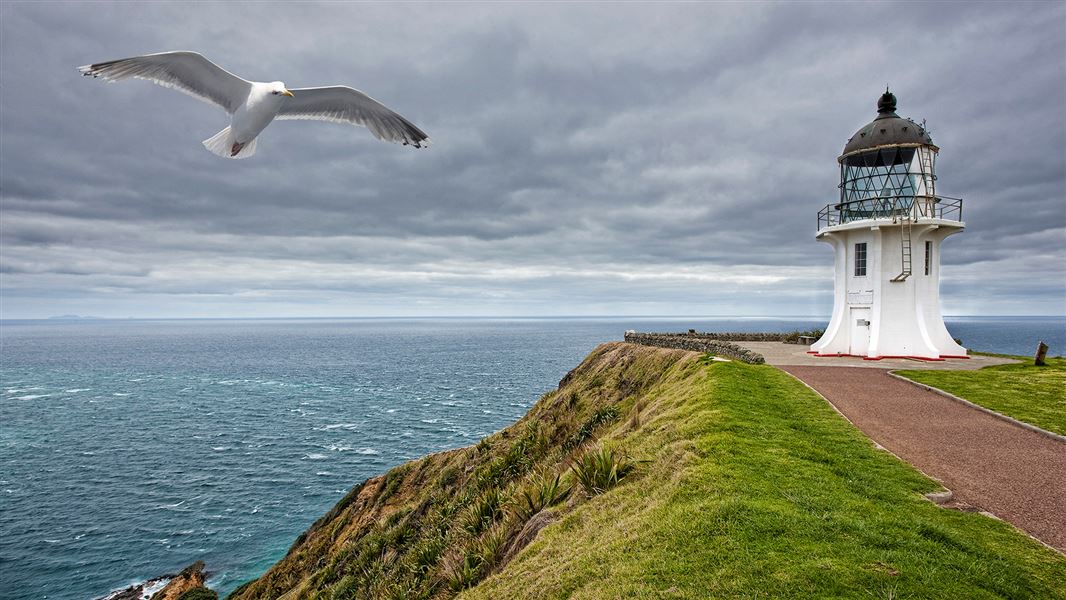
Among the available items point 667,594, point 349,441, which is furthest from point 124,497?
point 667,594

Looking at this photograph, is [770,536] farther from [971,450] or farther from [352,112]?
[352,112]

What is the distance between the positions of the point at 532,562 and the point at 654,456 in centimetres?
332

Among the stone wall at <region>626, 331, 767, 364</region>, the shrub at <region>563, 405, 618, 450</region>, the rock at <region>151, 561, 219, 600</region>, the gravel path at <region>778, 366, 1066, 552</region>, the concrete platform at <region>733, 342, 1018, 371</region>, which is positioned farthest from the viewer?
the concrete platform at <region>733, 342, 1018, 371</region>

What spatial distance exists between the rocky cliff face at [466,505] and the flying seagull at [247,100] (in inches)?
290

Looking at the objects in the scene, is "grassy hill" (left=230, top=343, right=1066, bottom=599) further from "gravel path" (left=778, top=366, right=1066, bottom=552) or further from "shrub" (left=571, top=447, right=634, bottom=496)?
"gravel path" (left=778, top=366, right=1066, bottom=552)

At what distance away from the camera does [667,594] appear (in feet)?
19.0

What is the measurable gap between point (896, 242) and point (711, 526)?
25390 millimetres

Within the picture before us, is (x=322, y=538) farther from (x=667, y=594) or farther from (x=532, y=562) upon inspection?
(x=667, y=594)

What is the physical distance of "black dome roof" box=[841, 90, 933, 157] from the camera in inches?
1037

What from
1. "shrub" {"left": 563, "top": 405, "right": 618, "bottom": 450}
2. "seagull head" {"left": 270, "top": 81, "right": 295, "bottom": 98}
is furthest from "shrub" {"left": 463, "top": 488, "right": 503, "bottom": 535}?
"seagull head" {"left": 270, "top": 81, "right": 295, "bottom": 98}

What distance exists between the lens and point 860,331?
27328 mm

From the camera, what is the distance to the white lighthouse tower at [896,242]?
85.4 ft

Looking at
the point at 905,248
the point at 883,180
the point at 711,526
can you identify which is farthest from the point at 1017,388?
the point at 711,526

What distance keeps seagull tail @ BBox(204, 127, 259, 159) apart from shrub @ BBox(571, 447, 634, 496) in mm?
7848
